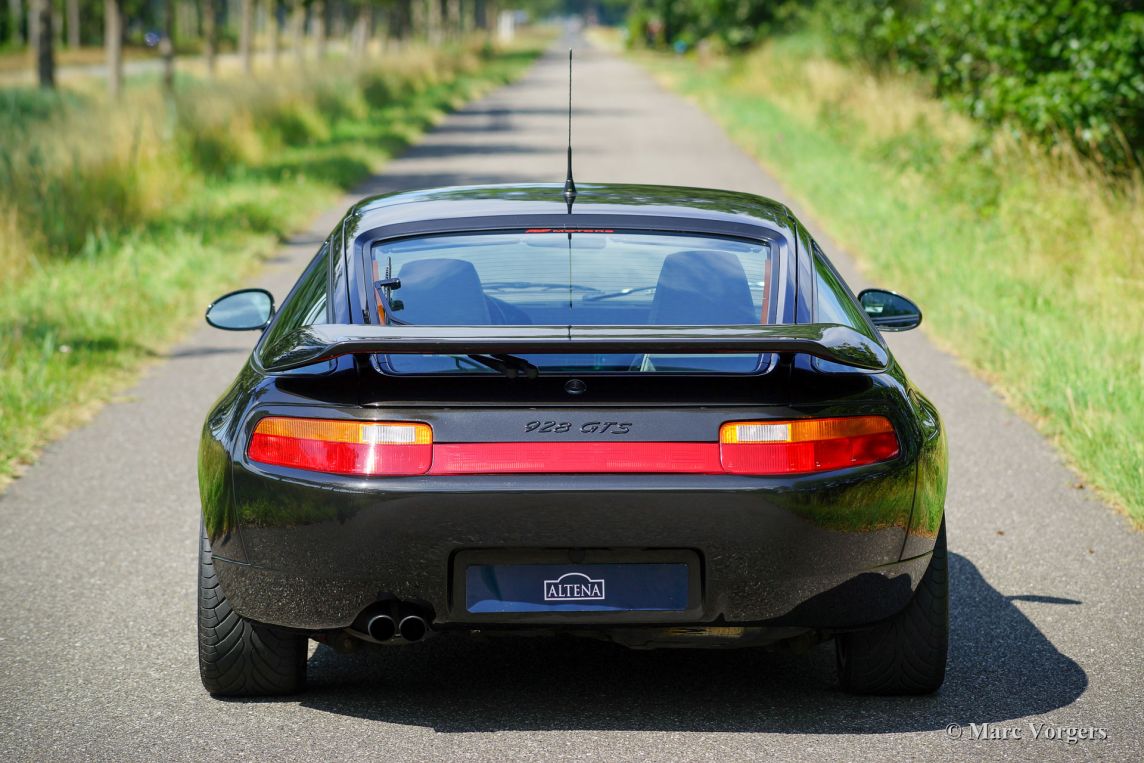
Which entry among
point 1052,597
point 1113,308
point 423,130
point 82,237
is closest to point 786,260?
point 1052,597

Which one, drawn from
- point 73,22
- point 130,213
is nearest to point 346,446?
point 130,213

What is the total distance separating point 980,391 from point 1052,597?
3498 millimetres

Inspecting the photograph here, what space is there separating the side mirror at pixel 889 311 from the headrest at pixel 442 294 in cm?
131

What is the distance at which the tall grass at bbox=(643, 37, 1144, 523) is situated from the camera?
7.50m

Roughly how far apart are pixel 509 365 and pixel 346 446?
0.41 meters

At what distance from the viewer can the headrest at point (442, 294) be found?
13.5 ft

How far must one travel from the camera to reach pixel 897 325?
487cm

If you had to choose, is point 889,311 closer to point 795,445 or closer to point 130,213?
point 795,445

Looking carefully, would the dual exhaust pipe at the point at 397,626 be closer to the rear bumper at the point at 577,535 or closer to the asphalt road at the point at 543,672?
the rear bumper at the point at 577,535

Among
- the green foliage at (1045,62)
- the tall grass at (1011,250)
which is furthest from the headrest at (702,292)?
the green foliage at (1045,62)

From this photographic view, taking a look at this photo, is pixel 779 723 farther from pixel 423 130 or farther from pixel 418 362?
pixel 423 130

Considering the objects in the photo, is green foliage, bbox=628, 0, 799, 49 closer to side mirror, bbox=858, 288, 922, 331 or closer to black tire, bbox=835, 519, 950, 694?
side mirror, bbox=858, 288, 922, 331

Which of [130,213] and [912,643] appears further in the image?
[130,213]

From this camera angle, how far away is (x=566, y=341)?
11.2 ft
